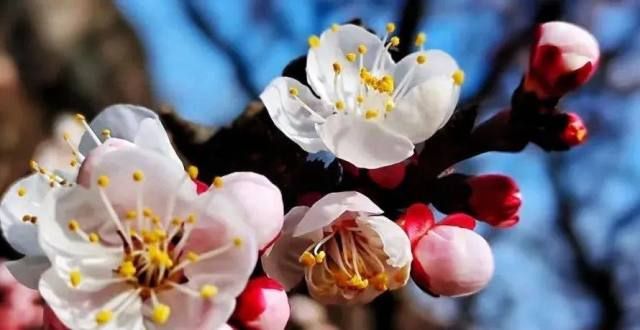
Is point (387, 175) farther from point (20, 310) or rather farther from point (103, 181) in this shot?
point (20, 310)

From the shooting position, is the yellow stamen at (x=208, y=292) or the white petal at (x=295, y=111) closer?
the yellow stamen at (x=208, y=292)

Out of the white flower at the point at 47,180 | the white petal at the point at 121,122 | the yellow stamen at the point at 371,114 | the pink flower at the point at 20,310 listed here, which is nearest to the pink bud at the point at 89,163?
the white flower at the point at 47,180

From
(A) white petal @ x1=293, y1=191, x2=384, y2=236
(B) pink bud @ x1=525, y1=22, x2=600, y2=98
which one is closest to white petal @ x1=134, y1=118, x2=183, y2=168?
(A) white petal @ x1=293, y1=191, x2=384, y2=236

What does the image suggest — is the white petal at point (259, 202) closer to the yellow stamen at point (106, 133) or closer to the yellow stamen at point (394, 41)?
the yellow stamen at point (106, 133)

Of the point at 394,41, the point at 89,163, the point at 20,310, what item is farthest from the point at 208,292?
the point at 20,310

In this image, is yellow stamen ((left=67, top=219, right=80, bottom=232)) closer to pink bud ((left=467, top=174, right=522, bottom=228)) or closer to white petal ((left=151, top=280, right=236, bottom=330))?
white petal ((left=151, top=280, right=236, bottom=330))

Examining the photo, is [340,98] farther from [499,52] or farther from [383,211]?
[499,52]
